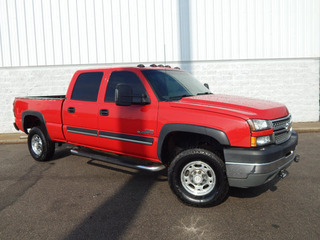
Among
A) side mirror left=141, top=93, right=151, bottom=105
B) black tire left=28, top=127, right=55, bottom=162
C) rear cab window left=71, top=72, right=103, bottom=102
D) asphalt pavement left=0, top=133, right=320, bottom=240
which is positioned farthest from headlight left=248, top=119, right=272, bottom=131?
black tire left=28, top=127, right=55, bottom=162

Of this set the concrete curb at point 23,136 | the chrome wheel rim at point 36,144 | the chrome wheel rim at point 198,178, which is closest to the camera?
the chrome wheel rim at point 198,178

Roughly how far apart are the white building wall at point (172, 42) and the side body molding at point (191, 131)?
688cm

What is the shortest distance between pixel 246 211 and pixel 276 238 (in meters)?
0.67

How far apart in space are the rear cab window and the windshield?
1031mm

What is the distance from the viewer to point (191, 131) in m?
3.60

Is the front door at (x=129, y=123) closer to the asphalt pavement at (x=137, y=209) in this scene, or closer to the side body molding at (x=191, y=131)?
the side body molding at (x=191, y=131)

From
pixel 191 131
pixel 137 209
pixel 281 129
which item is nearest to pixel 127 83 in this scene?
pixel 191 131

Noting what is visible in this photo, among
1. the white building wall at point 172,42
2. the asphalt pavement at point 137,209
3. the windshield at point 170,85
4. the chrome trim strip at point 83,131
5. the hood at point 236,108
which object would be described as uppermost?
the white building wall at point 172,42

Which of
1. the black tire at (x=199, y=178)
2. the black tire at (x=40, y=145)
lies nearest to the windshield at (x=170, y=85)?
the black tire at (x=199, y=178)

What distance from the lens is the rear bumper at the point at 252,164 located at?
3264 mm

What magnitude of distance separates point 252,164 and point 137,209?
1605mm

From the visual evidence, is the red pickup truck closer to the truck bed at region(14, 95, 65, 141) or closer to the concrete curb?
the truck bed at region(14, 95, 65, 141)

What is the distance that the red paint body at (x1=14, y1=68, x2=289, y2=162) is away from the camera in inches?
133

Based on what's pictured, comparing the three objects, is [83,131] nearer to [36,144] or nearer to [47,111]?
[47,111]
